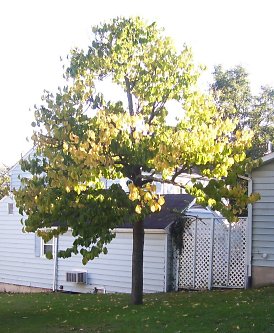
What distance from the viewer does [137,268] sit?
12953mm

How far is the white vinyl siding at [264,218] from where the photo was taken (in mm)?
14797

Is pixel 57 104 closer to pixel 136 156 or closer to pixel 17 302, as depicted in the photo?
pixel 136 156

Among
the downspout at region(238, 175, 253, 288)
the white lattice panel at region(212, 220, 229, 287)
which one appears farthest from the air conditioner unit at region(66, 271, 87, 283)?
the downspout at region(238, 175, 253, 288)

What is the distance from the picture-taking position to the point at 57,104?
38.7 ft

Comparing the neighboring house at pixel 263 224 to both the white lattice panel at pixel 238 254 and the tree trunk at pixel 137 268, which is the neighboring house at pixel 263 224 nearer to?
the white lattice panel at pixel 238 254

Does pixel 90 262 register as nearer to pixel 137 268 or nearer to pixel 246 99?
pixel 137 268

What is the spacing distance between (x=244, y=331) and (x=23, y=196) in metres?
5.29

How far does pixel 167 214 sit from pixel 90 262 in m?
3.63

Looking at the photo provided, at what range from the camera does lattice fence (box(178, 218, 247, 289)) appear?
15984 millimetres

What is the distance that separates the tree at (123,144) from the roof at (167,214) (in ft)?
14.6

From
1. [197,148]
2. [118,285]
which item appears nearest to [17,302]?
[118,285]

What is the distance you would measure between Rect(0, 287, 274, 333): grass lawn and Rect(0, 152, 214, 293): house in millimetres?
3207

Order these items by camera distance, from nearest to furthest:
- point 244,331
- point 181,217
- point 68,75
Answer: point 244,331 < point 68,75 < point 181,217

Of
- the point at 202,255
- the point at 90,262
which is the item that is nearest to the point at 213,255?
the point at 202,255
